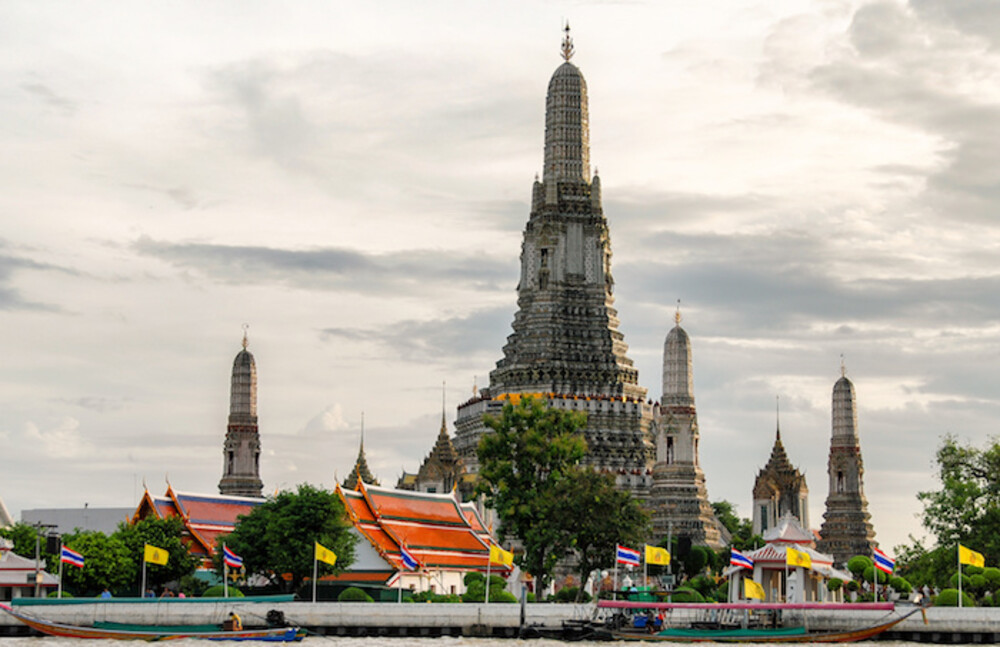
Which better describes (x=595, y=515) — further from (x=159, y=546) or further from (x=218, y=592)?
(x=159, y=546)

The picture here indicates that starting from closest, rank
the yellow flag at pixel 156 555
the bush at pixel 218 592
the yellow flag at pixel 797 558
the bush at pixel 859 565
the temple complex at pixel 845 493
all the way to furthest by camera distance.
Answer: the yellow flag at pixel 797 558, the bush at pixel 218 592, the yellow flag at pixel 156 555, the bush at pixel 859 565, the temple complex at pixel 845 493

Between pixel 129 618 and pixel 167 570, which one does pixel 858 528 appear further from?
pixel 129 618

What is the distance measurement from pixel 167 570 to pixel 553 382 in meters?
37.5

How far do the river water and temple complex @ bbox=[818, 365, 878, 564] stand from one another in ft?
172

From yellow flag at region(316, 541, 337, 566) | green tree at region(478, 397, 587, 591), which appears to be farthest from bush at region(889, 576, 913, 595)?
yellow flag at region(316, 541, 337, 566)

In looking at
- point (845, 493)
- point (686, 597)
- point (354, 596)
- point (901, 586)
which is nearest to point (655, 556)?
point (686, 597)

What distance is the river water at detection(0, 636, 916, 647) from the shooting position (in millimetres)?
51875

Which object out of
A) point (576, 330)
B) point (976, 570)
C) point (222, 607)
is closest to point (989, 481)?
point (976, 570)

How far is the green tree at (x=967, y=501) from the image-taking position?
6700cm

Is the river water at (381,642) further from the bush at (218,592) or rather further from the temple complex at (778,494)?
the temple complex at (778,494)

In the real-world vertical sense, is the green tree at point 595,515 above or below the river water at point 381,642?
above

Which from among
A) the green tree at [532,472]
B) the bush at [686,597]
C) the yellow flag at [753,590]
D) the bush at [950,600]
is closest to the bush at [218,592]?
the green tree at [532,472]

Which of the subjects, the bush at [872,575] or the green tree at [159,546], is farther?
the bush at [872,575]

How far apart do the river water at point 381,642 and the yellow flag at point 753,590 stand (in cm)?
512
